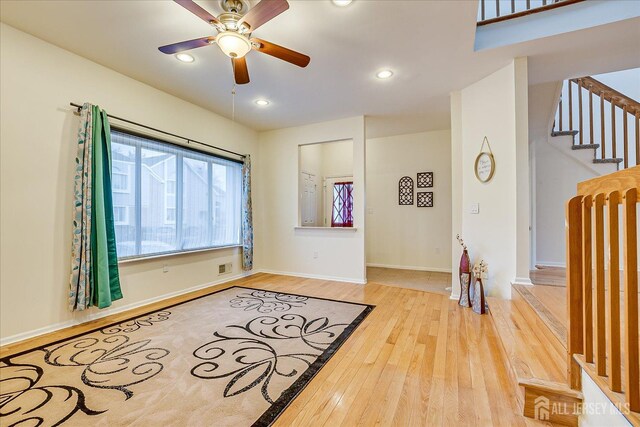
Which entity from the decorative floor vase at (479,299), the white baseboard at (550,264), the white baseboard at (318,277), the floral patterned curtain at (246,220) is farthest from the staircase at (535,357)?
the floral patterned curtain at (246,220)

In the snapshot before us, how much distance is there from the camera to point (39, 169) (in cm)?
251

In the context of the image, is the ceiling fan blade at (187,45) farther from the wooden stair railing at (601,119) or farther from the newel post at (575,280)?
the wooden stair railing at (601,119)

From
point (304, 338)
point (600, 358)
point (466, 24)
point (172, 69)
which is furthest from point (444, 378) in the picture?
point (172, 69)

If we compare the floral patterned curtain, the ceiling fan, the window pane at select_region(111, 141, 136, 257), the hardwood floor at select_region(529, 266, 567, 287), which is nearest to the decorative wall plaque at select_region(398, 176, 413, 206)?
the hardwood floor at select_region(529, 266, 567, 287)

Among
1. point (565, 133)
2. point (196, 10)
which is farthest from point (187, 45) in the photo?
point (565, 133)

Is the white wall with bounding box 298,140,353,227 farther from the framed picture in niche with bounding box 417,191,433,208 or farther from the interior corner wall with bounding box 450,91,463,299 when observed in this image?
the interior corner wall with bounding box 450,91,463,299

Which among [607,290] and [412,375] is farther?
[412,375]

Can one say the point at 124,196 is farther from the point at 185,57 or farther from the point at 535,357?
the point at 535,357

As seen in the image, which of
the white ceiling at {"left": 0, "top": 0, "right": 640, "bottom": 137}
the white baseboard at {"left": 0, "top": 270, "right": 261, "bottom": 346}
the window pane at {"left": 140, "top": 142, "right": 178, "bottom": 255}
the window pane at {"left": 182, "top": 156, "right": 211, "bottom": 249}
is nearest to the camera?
the white ceiling at {"left": 0, "top": 0, "right": 640, "bottom": 137}

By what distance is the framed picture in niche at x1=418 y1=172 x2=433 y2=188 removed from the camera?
213 inches

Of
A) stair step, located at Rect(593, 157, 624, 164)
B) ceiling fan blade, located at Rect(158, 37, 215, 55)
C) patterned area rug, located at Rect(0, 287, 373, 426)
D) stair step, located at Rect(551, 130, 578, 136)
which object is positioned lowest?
patterned area rug, located at Rect(0, 287, 373, 426)

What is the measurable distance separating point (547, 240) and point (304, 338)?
13.9 ft

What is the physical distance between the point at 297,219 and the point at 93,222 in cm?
293

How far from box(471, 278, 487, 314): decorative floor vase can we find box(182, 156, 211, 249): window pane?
3.76 m
